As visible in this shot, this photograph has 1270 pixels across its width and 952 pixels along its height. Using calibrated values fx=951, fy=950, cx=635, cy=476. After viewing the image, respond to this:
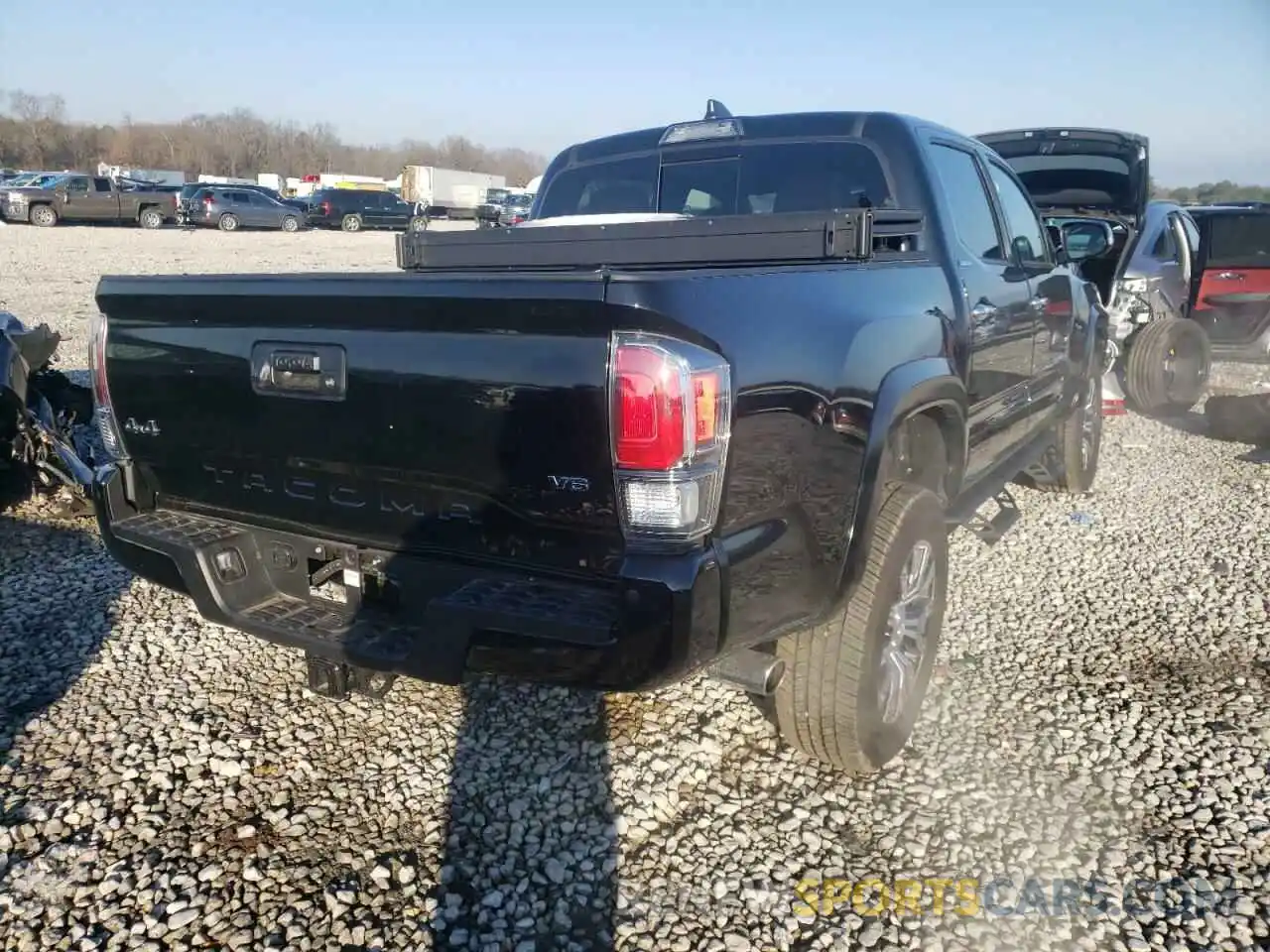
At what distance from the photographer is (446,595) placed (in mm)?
2352

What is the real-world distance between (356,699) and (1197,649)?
133 inches

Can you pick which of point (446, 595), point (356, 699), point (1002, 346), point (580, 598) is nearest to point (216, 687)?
point (356, 699)

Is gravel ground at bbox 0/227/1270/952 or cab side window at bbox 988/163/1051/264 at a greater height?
cab side window at bbox 988/163/1051/264

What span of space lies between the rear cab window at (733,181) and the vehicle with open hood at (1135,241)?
4.99 m

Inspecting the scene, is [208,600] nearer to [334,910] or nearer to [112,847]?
[112,847]

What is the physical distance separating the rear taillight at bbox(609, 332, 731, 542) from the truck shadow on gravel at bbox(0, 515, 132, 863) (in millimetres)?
1969

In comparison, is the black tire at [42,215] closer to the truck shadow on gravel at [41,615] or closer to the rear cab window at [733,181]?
the truck shadow on gravel at [41,615]

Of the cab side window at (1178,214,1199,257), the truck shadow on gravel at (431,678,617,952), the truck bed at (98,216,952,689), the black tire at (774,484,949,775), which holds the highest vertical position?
the cab side window at (1178,214,1199,257)

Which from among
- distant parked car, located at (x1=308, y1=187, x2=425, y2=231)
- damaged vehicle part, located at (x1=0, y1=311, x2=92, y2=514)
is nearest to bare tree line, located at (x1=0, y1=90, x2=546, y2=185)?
distant parked car, located at (x1=308, y1=187, x2=425, y2=231)

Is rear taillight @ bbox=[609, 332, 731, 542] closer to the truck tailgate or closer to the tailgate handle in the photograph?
the truck tailgate

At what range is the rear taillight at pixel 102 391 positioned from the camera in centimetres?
293

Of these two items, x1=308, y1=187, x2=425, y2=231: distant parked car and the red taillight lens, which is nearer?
the red taillight lens

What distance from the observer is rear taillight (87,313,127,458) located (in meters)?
2.93

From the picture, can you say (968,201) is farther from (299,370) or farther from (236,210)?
(236,210)
